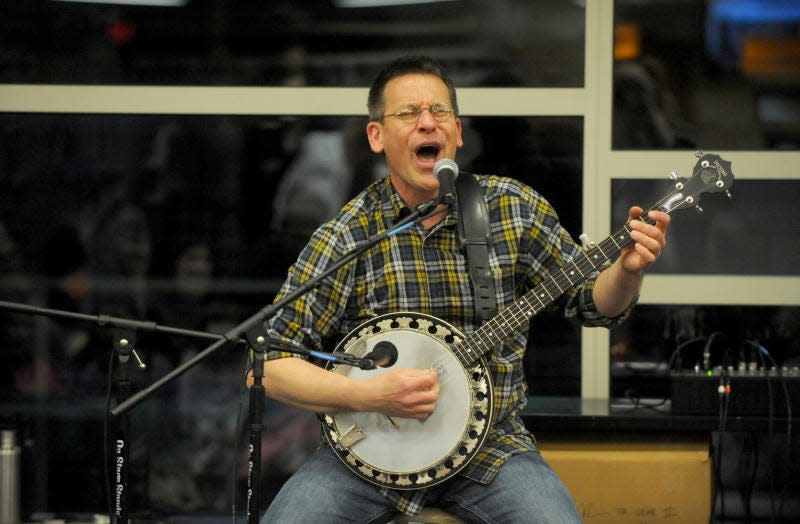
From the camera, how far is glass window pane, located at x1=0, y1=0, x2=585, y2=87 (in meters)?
4.18

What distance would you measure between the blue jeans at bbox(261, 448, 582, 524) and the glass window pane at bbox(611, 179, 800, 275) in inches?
59.3

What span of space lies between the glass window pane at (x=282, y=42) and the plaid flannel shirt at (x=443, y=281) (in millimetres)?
1320

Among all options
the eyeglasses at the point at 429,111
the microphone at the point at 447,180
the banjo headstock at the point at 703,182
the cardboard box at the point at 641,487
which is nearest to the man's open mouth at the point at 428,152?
the eyeglasses at the point at 429,111

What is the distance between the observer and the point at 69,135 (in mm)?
4332

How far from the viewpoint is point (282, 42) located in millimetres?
4273

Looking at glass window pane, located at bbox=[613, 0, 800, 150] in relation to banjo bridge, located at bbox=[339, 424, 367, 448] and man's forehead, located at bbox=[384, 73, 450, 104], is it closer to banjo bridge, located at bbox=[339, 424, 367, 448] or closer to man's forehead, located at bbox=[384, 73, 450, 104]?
man's forehead, located at bbox=[384, 73, 450, 104]

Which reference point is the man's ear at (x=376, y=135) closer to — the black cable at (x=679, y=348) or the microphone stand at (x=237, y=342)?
the microphone stand at (x=237, y=342)

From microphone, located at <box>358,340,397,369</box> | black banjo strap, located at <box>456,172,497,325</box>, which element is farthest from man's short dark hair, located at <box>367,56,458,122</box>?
microphone, located at <box>358,340,397,369</box>

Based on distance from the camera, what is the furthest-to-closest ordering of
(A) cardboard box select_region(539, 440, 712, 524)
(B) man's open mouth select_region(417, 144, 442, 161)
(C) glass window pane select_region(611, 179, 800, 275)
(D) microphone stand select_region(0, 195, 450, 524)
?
(C) glass window pane select_region(611, 179, 800, 275) → (A) cardboard box select_region(539, 440, 712, 524) → (B) man's open mouth select_region(417, 144, 442, 161) → (D) microphone stand select_region(0, 195, 450, 524)

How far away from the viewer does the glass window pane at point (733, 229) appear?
4121 millimetres

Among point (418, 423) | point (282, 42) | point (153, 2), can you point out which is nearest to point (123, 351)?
point (418, 423)

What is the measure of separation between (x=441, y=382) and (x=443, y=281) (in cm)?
26

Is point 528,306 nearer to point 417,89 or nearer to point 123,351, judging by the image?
point 417,89

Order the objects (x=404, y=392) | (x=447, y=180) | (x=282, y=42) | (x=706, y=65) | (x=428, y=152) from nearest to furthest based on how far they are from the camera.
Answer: (x=447, y=180)
(x=404, y=392)
(x=428, y=152)
(x=706, y=65)
(x=282, y=42)
